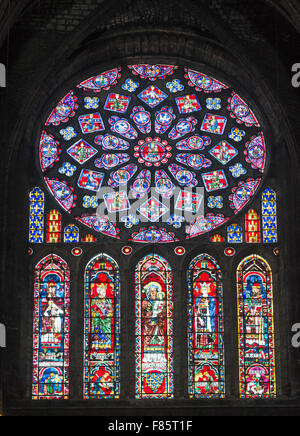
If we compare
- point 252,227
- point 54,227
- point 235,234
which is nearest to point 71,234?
point 54,227

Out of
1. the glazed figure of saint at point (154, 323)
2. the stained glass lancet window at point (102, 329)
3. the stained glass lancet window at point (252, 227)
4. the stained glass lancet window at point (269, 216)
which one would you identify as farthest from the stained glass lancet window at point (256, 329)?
the stained glass lancet window at point (102, 329)

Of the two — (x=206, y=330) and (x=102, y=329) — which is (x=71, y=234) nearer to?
(x=102, y=329)

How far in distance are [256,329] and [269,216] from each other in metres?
2.41

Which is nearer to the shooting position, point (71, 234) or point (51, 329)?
point (51, 329)

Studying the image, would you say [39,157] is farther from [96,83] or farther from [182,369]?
[182,369]

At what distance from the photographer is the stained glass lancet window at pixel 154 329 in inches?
945

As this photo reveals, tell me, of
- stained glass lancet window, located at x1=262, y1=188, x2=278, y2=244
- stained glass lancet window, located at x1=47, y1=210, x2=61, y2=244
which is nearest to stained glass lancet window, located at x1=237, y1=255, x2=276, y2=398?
stained glass lancet window, located at x1=262, y1=188, x2=278, y2=244

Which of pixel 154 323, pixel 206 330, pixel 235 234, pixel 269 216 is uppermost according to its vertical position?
pixel 269 216

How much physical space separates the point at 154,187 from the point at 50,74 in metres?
3.20

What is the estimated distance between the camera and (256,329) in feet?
80.0

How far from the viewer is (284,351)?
23859 millimetres

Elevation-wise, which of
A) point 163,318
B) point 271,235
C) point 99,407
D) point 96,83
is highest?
point 96,83

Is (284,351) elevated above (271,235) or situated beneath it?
situated beneath

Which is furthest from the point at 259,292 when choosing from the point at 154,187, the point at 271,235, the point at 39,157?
the point at 39,157
